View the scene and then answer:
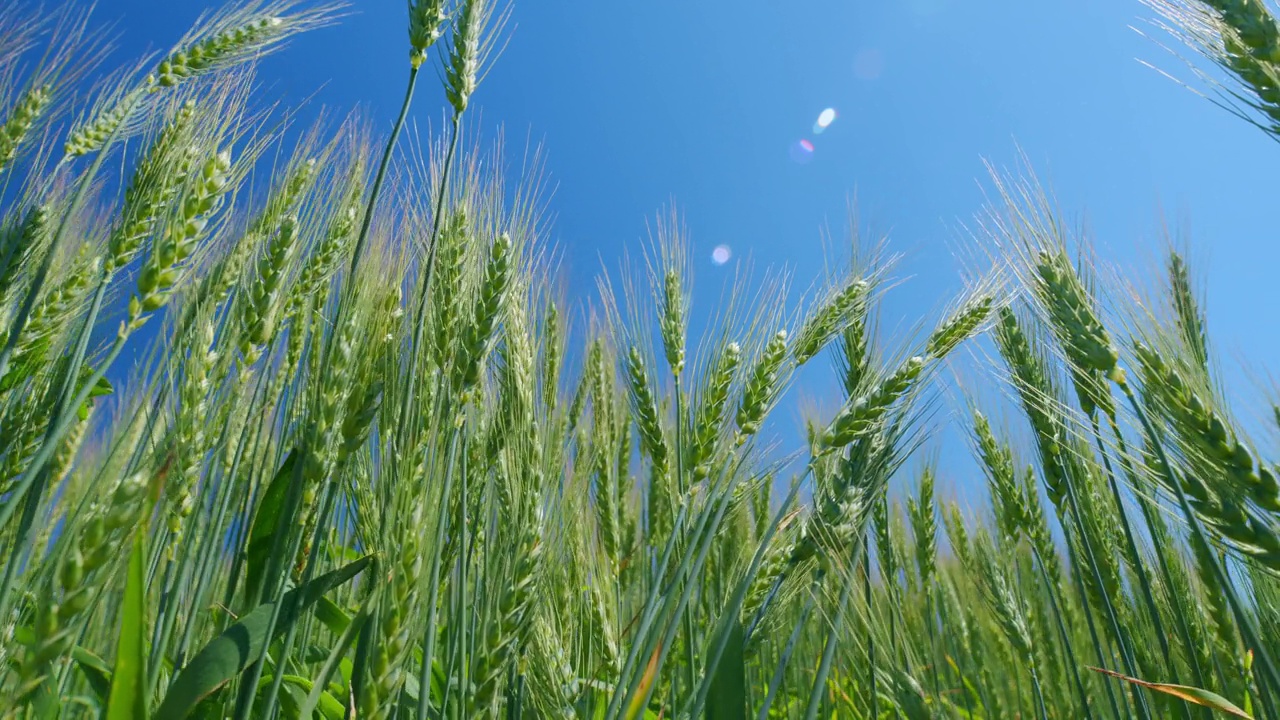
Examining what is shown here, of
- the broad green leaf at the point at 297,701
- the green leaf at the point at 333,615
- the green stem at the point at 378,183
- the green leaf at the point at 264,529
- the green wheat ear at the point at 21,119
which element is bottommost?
the broad green leaf at the point at 297,701

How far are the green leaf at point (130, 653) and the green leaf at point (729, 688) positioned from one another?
2.45ft

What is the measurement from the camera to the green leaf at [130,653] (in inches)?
28.6

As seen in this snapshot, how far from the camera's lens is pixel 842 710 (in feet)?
8.32

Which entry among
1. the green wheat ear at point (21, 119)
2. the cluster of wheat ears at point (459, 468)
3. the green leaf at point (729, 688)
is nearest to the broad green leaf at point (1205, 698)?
the cluster of wheat ears at point (459, 468)

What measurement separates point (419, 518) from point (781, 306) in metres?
1.32

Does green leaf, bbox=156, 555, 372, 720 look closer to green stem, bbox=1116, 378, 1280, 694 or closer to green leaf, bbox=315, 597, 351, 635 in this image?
green leaf, bbox=315, 597, 351, 635

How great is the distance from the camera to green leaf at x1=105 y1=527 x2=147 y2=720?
0.73 m

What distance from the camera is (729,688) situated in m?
1.19

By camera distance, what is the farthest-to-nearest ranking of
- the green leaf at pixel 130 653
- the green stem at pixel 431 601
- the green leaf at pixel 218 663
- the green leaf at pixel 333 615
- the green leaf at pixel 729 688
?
the green leaf at pixel 333 615 → the green leaf at pixel 729 688 → the green stem at pixel 431 601 → the green leaf at pixel 218 663 → the green leaf at pixel 130 653

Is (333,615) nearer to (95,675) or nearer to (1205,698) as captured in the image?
(95,675)

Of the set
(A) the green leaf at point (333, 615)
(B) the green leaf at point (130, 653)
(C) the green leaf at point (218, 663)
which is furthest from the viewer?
(A) the green leaf at point (333, 615)

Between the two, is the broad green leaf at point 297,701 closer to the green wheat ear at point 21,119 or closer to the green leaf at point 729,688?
the green leaf at point 729,688

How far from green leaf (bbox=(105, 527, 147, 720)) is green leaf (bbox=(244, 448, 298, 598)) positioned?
31cm

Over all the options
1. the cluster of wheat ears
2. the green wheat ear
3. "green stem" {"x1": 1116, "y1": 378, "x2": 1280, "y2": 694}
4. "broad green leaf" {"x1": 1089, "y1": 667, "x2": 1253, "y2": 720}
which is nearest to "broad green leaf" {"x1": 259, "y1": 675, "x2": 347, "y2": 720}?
the cluster of wheat ears
